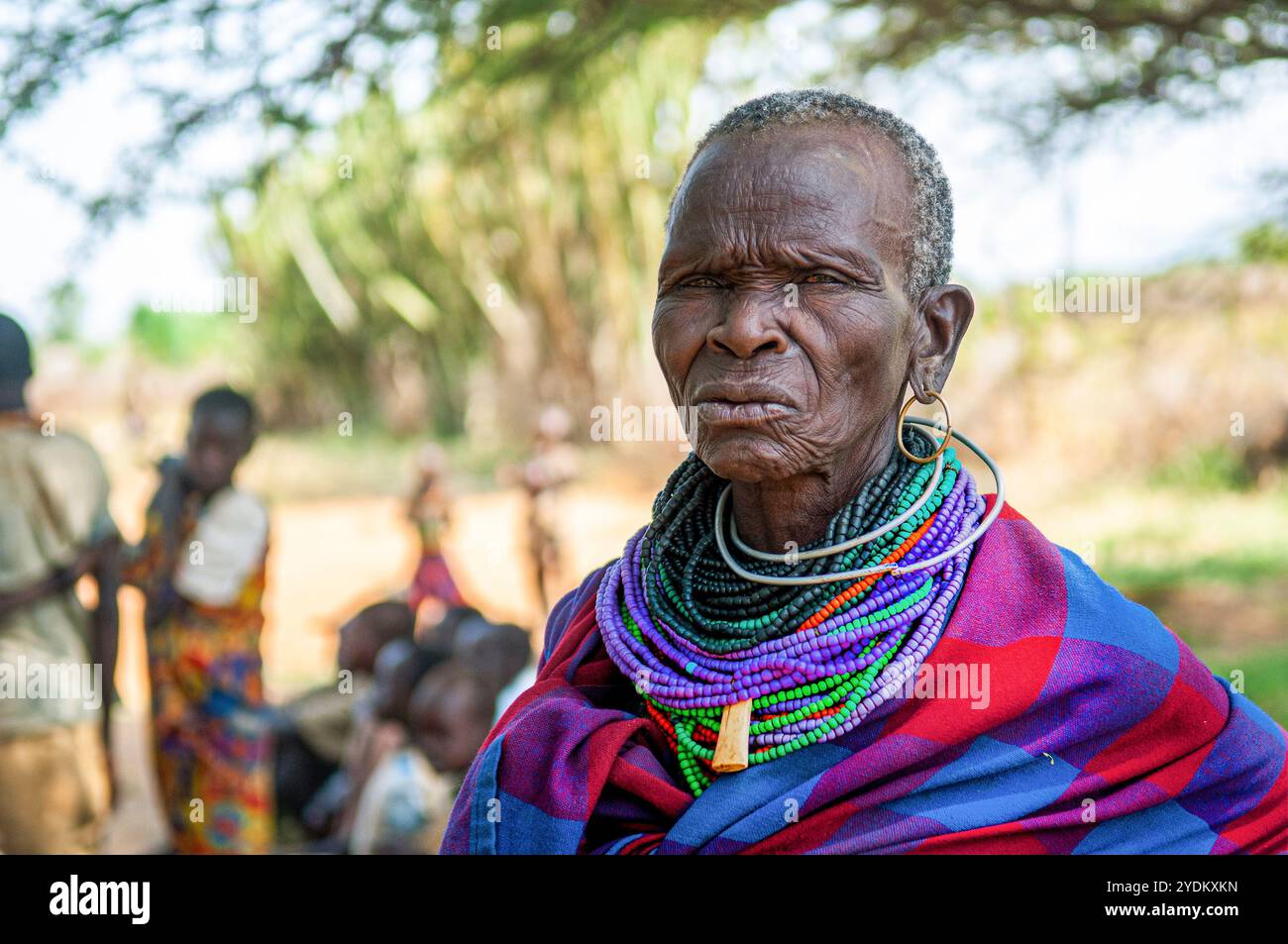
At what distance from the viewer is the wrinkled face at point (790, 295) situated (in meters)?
1.64

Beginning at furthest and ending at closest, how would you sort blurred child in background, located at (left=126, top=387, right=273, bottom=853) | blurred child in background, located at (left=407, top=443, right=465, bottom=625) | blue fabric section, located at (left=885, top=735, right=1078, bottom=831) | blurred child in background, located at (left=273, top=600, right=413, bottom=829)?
blurred child in background, located at (left=407, top=443, right=465, bottom=625) → blurred child in background, located at (left=273, top=600, right=413, bottom=829) → blurred child in background, located at (left=126, top=387, right=273, bottom=853) → blue fabric section, located at (left=885, top=735, right=1078, bottom=831)

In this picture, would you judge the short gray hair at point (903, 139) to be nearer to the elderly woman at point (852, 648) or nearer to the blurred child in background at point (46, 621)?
the elderly woman at point (852, 648)

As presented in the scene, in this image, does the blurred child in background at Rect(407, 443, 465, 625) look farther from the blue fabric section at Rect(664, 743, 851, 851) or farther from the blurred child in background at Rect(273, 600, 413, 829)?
the blue fabric section at Rect(664, 743, 851, 851)

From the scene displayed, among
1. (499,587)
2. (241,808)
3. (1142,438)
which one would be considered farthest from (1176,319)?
(241,808)

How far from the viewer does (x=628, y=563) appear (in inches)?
75.7

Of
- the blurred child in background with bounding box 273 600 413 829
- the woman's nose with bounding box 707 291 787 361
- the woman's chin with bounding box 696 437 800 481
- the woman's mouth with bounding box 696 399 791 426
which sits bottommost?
the blurred child in background with bounding box 273 600 413 829

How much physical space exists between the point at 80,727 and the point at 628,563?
3429mm

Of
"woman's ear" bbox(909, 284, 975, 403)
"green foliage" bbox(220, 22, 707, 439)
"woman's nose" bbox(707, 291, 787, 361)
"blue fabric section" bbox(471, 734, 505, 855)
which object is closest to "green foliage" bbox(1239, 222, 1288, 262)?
"green foliage" bbox(220, 22, 707, 439)

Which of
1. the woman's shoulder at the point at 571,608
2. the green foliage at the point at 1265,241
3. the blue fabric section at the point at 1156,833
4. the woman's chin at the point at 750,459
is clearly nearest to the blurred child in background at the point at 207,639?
the woman's shoulder at the point at 571,608

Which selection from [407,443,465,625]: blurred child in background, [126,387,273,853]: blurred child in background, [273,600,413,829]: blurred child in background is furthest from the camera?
[407,443,465,625]: blurred child in background

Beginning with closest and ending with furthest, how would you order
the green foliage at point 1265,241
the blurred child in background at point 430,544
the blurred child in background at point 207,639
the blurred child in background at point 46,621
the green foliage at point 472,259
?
the blurred child in background at point 46,621 → the blurred child in background at point 207,639 → the green foliage at point 1265,241 → the blurred child in background at point 430,544 → the green foliage at point 472,259

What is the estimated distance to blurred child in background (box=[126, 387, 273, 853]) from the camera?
16.4ft

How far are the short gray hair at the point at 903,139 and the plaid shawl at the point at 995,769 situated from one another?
1.37 ft

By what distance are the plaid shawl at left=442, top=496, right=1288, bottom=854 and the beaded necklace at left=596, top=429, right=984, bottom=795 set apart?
0.04 m
